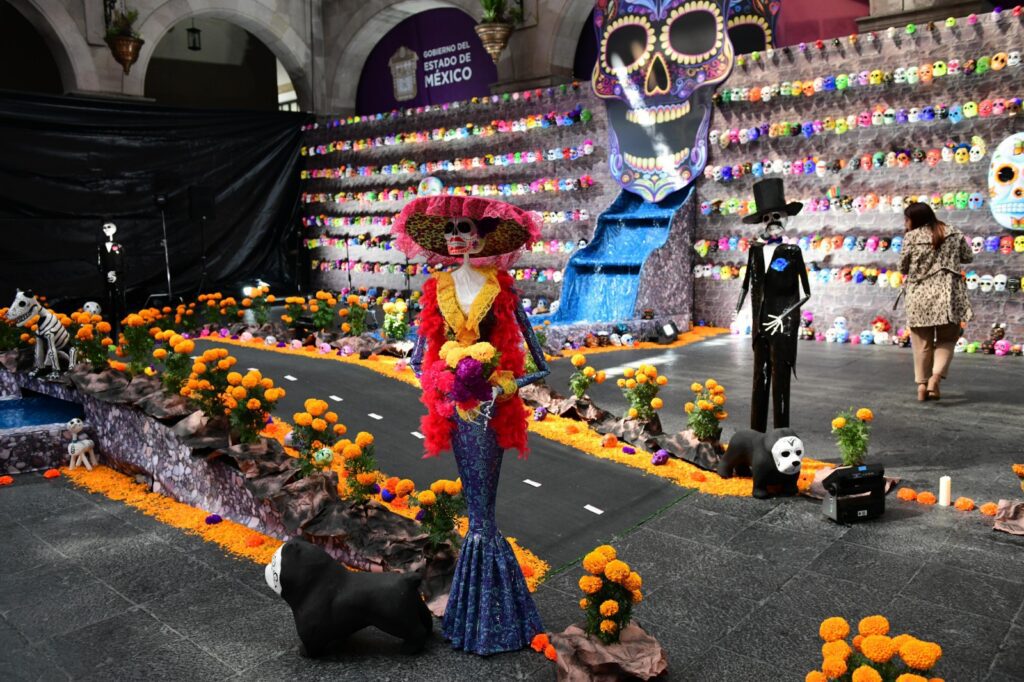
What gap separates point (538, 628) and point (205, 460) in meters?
2.35

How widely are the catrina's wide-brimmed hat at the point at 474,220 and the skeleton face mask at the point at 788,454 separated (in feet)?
6.99

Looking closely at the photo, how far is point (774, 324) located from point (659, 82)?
259 inches

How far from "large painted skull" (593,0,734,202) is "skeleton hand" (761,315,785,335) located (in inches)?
235

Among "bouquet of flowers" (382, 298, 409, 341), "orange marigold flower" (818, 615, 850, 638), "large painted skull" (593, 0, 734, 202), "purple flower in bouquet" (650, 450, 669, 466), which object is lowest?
"purple flower in bouquet" (650, 450, 669, 466)

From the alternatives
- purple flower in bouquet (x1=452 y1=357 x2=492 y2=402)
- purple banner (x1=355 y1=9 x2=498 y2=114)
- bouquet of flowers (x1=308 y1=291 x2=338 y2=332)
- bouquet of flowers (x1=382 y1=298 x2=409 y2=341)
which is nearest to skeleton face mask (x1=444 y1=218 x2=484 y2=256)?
purple flower in bouquet (x1=452 y1=357 x2=492 y2=402)

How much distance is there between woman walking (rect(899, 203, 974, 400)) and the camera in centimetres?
685

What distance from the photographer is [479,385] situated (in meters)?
3.25

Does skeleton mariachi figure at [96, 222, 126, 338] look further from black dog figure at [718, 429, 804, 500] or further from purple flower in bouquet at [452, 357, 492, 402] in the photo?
purple flower in bouquet at [452, 357, 492, 402]

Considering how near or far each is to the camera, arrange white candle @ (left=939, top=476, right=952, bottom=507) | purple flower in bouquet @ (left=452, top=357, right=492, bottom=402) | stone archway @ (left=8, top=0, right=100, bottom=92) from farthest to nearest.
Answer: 1. stone archway @ (left=8, top=0, right=100, bottom=92)
2. white candle @ (left=939, top=476, right=952, bottom=507)
3. purple flower in bouquet @ (left=452, top=357, right=492, bottom=402)

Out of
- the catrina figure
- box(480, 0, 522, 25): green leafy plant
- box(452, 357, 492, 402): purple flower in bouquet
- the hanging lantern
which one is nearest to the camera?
box(452, 357, 492, 402): purple flower in bouquet

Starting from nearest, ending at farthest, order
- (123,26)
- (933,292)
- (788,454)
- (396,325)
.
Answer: (788,454) → (933,292) → (396,325) → (123,26)

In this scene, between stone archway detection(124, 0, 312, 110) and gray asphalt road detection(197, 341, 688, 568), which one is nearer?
gray asphalt road detection(197, 341, 688, 568)

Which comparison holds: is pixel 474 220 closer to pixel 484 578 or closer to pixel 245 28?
pixel 484 578

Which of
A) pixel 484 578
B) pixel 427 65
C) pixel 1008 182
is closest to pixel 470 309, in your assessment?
pixel 484 578
